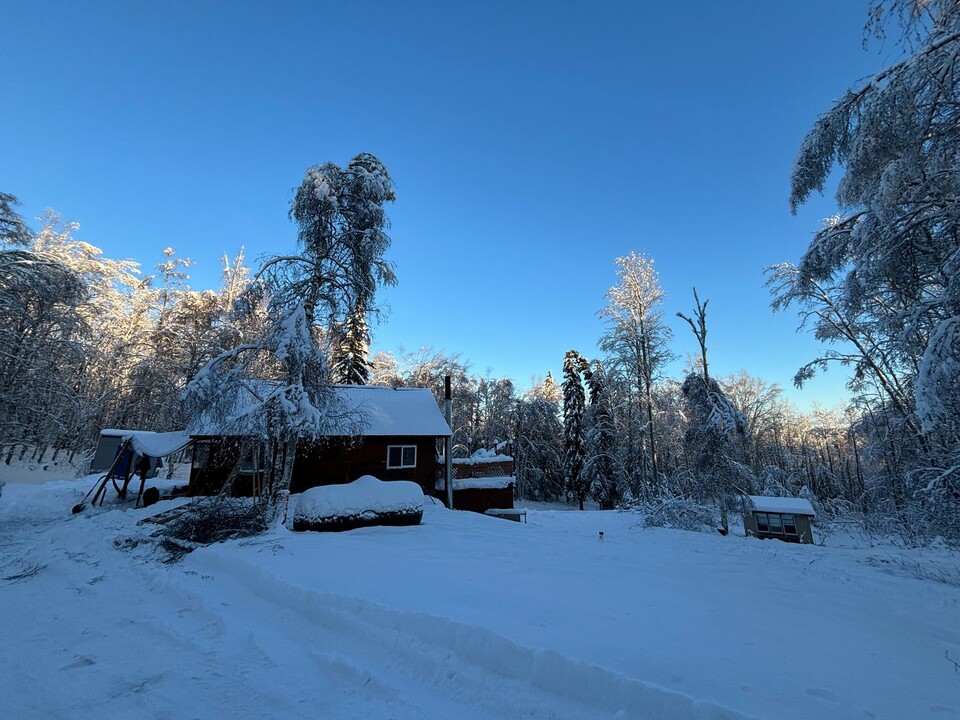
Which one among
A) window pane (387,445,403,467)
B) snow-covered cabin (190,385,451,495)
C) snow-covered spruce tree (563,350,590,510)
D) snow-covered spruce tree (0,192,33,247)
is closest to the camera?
snow-covered spruce tree (0,192,33,247)

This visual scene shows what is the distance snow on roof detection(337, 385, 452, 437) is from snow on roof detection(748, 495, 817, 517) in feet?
41.7

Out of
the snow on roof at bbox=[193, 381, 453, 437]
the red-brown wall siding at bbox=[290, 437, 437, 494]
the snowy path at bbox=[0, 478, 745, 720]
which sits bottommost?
the snowy path at bbox=[0, 478, 745, 720]

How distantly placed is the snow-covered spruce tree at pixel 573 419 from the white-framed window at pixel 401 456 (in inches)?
651

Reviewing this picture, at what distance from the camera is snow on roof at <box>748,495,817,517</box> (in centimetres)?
1362

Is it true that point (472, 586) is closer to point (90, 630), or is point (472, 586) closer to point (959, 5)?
point (90, 630)

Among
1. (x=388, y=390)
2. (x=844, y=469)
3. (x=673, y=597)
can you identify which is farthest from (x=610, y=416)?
(x=844, y=469)

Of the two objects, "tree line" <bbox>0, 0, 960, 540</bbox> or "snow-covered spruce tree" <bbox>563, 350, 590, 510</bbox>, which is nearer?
"tree line" <bbox>0, 0, 960, 540</bbox>

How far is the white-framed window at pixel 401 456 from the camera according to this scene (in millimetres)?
19688

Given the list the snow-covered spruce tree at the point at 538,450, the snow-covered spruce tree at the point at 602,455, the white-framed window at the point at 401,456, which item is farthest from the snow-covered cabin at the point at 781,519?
the snow-covered spruce tree at the point at 538,450

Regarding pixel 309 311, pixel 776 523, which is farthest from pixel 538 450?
pixel 309 311

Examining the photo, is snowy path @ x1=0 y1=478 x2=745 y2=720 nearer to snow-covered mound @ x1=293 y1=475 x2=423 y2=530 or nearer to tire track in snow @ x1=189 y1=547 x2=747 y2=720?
tire track in snow @ x1=189 y1=547 x2=747 y2=720

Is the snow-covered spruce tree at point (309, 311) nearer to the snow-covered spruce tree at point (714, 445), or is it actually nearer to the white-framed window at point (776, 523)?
the snow-covered spruce tree at point (714, 445)

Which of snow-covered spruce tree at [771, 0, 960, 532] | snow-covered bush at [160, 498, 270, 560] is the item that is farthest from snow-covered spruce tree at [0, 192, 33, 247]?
snow-covered spruce tree at [771, 0, 960, 532]

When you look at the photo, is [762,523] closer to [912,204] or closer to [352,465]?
[912,204]
